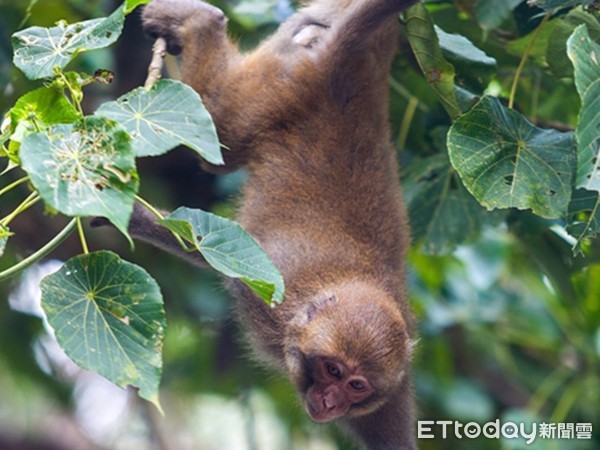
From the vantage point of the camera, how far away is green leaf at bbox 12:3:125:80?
2.51 meters

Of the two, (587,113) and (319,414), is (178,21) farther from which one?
(587,113)

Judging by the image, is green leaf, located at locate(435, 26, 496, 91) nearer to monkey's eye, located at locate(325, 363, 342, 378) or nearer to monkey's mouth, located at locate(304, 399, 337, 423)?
monkey's eye, located at locate(325, 363, 342, 378)

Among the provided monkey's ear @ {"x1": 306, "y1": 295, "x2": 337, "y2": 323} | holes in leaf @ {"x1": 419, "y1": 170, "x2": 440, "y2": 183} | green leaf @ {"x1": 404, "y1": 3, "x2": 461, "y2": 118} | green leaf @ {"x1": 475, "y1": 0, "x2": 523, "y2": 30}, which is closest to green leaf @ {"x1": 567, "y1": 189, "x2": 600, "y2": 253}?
green leaf @ {"x1": 404, "y1": 3, "x2": 461, "y2": 118}

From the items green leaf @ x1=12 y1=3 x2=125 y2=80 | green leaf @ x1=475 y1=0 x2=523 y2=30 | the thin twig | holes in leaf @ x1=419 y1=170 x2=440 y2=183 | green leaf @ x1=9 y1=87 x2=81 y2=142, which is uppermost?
green leaf @ x1=12 y1=3 x2=125 y2=80

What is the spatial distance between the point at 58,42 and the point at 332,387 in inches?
63.7

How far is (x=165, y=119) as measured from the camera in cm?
234

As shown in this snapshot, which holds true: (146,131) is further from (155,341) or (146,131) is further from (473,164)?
(473,164)

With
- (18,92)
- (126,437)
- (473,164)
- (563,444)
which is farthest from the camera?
(126,437)

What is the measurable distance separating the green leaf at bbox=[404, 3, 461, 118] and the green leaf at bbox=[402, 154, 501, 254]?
98 centimetres

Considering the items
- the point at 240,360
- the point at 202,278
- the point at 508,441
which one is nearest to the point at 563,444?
the point at 508,441

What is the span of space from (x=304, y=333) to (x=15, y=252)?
2.30 meters

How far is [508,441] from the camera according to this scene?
5027 millimetres

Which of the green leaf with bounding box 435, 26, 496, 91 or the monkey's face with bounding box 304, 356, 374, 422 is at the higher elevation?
the green leaf with bounding box 435, 26, 496, 91

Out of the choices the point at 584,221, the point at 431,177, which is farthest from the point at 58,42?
the point at 431,177
